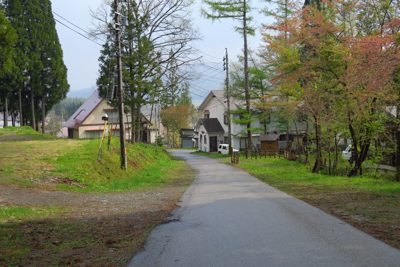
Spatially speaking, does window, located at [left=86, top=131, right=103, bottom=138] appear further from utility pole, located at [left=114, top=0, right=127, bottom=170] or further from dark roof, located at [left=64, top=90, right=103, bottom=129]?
utility pole, located at [left=114, top=0, right=127, bottom=170]

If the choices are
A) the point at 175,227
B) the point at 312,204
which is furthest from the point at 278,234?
the point at 312,204

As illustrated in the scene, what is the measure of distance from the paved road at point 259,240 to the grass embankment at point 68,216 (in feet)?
1.92

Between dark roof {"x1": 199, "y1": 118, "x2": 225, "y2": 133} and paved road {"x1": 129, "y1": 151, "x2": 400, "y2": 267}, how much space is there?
39.5m

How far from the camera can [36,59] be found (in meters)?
32.6

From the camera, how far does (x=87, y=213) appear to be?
7516mm

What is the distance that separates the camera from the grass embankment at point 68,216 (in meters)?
4.63

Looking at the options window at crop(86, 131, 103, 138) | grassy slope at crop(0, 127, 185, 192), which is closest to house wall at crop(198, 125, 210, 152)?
window at crop(86, 131, 103, 138)

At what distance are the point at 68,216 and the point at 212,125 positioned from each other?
4229 centimetres

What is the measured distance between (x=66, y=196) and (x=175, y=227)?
15.1 ft

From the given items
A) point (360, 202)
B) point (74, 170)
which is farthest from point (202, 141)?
point (360, 202)

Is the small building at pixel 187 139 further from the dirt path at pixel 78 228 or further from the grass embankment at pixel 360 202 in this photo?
the dirt path at pixel 78 228

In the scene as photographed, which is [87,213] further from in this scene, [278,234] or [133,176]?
[133,176]

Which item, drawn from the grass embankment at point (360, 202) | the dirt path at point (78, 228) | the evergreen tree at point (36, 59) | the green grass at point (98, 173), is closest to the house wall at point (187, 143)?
the evergreen tree at point (36, 59)

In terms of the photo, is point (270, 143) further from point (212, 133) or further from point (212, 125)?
point (212, 125)
